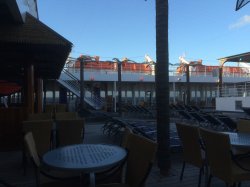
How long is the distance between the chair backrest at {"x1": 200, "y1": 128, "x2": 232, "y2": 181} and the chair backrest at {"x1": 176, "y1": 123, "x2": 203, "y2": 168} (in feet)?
1.17

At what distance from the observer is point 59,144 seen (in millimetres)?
5324

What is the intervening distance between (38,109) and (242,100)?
59.8 ft

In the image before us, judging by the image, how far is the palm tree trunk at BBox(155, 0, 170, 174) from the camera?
17.4ft

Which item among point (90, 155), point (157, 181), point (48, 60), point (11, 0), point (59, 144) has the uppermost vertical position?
point (11, 0)

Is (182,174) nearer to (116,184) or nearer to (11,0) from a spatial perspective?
(116,184)

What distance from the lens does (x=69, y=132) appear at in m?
5.39

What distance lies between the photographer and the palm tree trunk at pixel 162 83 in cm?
532

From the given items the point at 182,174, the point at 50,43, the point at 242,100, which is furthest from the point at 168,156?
the point at 242,100

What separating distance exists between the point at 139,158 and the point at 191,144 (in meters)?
1.64

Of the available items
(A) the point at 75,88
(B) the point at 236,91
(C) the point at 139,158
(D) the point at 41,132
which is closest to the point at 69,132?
(D) the point at 41,132

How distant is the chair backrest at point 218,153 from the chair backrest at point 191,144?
355 mm

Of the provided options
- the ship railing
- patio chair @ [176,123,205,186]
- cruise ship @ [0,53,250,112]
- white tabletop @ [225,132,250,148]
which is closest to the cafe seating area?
patio chair @ [176,123,205,186]

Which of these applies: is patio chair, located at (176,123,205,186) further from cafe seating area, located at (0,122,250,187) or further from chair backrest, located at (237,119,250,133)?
chair backrest, located at (237,119,250,133)

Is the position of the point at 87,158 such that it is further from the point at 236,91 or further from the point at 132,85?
the point at 132,85
